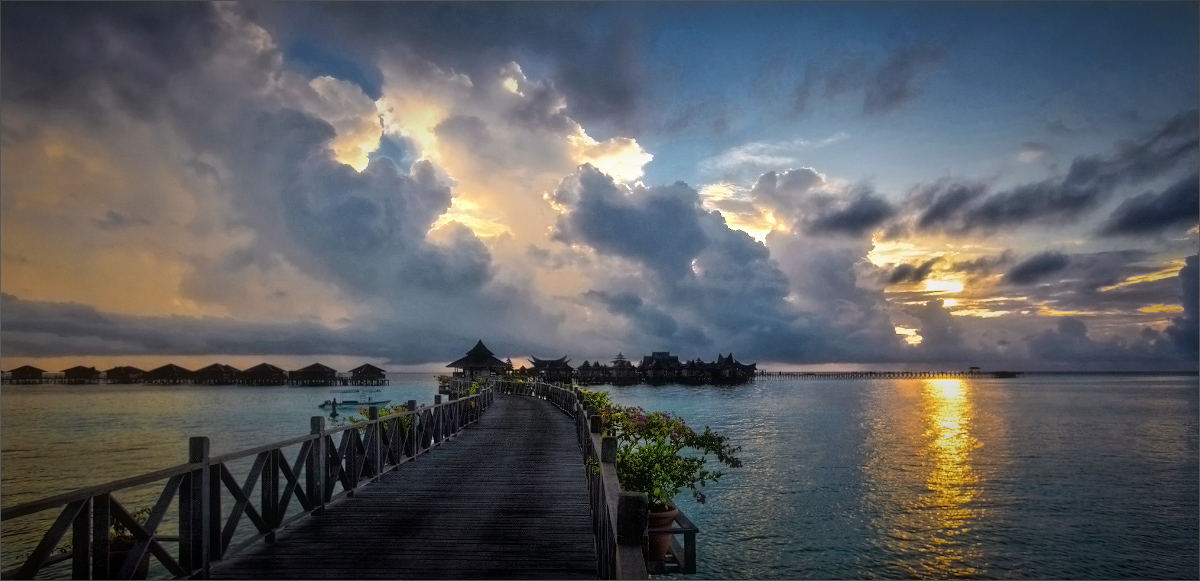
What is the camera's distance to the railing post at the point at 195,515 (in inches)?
243

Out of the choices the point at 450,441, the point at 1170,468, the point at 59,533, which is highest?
the point at 59,533

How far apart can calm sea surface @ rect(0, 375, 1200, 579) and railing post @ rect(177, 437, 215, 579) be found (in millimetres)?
14059

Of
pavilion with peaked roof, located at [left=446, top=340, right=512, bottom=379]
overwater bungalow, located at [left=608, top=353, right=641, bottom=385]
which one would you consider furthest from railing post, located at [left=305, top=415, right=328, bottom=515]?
overwater bungalow, located at [left=608, top=353, right=641, bottom=385]

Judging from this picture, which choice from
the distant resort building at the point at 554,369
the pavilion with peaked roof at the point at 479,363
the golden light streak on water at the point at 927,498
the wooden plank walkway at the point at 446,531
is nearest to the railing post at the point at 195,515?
the wooden plank walkway at the point at 446,531

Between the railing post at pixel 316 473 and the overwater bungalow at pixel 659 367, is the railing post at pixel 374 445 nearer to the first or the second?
the railing post at pixel 316 473

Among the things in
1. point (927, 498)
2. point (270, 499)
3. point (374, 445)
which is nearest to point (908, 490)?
point (927, 498)

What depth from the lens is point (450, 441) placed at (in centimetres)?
1767

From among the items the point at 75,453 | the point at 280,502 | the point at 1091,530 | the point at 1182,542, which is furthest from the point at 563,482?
the point at 75,453

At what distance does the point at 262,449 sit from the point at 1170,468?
47820mm

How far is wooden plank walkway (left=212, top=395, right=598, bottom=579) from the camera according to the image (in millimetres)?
6711

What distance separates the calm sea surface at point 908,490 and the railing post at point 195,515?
1406 centimetres

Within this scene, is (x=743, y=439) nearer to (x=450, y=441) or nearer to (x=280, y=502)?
(x=450, y=441)

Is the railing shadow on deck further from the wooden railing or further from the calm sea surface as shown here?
the calm sea surface

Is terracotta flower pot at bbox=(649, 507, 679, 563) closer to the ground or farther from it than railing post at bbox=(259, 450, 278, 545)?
closer to the ground
